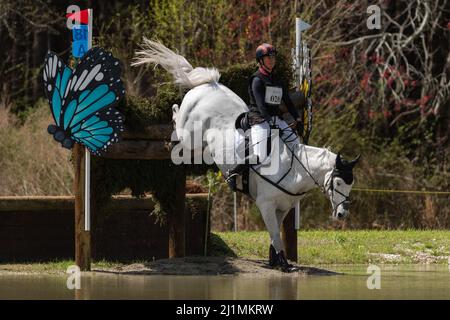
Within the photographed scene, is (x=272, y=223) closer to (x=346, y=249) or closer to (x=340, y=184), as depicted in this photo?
(x=340, y=184)

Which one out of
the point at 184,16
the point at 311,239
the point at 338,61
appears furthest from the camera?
the point at 338,61

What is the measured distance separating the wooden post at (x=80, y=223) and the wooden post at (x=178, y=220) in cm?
158

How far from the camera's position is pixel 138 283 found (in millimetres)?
11664

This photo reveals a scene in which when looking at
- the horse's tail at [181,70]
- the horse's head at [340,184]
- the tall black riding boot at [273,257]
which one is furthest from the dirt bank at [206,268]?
the horse's tail at [181,70]

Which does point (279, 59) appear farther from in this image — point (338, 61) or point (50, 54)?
point (338, 61)

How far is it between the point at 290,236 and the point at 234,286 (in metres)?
3.30

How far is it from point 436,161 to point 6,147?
33.2 feet

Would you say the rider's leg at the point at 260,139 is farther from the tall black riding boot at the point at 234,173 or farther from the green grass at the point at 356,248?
the green grass at the point at 356,248

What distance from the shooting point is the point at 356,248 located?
51.8 feet

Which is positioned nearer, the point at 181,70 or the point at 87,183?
the point at 87,183

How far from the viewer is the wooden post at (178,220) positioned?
14570 mm

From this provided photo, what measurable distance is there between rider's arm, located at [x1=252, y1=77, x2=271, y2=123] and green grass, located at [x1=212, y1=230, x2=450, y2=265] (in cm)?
282

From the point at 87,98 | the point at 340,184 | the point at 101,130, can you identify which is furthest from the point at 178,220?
the point at 340,184
